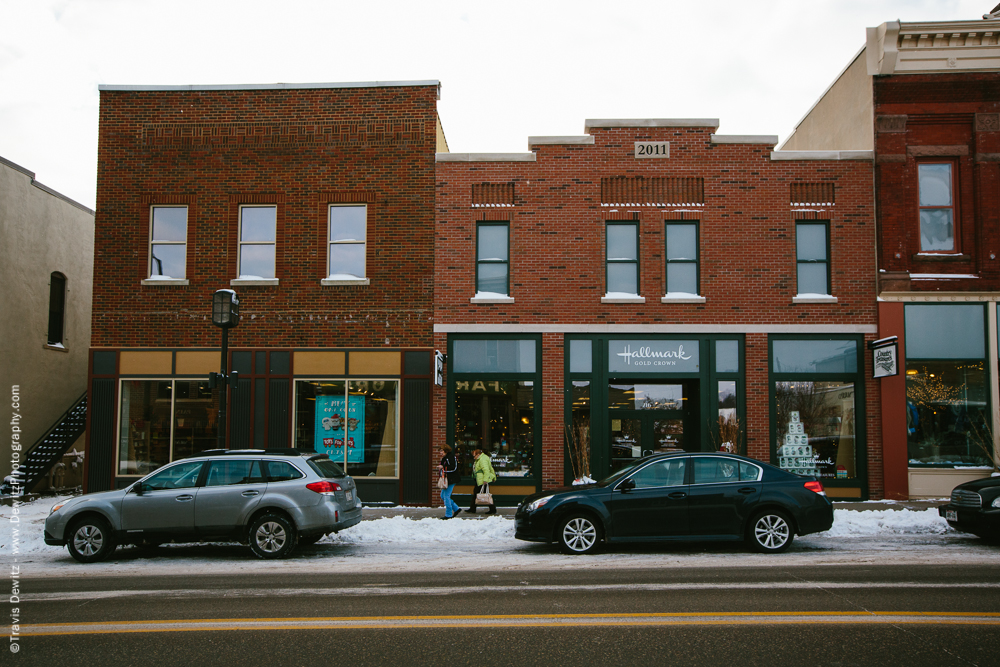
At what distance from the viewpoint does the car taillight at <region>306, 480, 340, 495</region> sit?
10914 mm

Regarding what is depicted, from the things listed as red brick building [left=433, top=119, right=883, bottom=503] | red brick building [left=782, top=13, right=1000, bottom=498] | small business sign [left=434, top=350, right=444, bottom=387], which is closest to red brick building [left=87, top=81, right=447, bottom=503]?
small business sign [left=434, top=350, right=444, bottom=387]

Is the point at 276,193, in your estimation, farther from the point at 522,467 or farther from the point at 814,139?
the point at 814,139

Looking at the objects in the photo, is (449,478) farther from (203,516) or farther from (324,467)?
(203,516)

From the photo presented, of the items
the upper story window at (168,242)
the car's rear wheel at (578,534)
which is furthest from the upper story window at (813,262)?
the upper story window at (168,242)

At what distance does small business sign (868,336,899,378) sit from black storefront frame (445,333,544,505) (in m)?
7.52

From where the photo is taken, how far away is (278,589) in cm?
855

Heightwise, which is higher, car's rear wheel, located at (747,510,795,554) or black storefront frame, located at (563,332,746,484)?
black storefront frame, located at (563,332,746,484)

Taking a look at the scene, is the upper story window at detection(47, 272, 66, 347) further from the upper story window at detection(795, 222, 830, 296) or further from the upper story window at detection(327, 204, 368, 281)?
the upper story window at detection(795, 222, 830, 296)

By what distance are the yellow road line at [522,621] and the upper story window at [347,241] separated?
11.2 metres

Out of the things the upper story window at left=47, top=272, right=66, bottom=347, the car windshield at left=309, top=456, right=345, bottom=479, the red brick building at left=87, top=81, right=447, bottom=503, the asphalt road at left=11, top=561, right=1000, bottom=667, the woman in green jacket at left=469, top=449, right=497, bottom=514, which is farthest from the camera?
the upper story window at left=47, top=272, right=66, bottom=347

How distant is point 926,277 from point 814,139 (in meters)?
6.04

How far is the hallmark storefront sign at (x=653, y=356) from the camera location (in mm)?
16844

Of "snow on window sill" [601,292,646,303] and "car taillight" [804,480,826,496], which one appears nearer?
"car taillight" [804,480,826,496]

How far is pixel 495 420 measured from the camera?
16875mm
